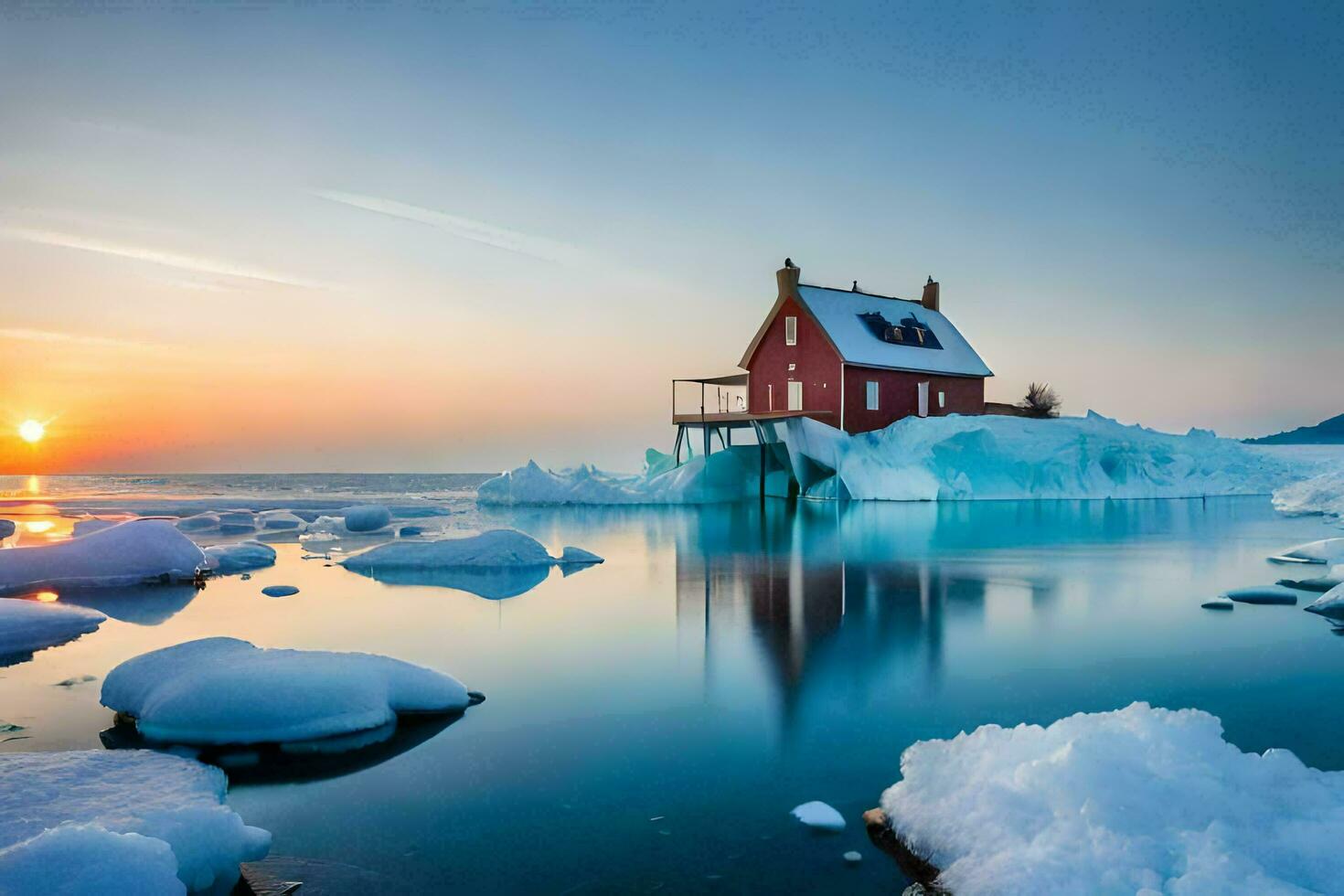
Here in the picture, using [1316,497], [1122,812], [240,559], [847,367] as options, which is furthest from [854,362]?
[1122,812]

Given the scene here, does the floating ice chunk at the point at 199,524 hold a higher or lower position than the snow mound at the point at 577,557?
higher

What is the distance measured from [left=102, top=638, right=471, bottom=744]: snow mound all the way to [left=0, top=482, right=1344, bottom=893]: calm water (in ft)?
0.97

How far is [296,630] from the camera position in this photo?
8648 mm

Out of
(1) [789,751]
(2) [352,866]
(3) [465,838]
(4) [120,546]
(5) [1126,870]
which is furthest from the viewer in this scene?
(4) [120,546]

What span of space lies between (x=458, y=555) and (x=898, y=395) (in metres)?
19.8

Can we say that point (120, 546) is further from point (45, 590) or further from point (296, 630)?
point (296, 630)

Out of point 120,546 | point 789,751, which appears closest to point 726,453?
point 120,546

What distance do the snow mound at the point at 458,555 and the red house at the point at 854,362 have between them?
53.1ft

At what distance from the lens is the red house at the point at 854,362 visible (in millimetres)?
28031

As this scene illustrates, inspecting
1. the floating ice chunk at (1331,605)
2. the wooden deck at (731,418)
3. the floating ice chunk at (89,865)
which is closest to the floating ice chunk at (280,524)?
the wooden deck at (731,418)

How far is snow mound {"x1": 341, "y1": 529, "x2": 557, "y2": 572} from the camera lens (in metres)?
13.0

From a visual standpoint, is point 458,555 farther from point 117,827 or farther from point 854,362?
point 854,362

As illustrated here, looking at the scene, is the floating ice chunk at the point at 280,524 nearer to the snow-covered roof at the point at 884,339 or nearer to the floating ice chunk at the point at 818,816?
the snow-covered roof at the point at 884,339

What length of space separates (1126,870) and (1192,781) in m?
0.74
